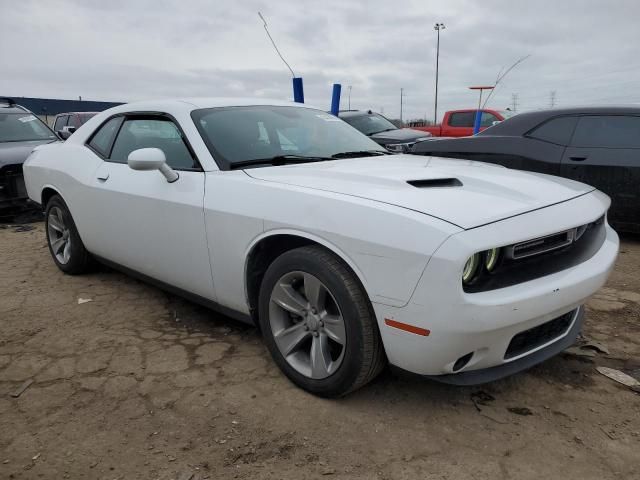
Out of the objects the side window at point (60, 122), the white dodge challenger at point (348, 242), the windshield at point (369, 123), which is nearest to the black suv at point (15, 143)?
the white dodge challenger at point (348, 242)

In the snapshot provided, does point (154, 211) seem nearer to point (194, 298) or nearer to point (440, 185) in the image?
point (194, 298)

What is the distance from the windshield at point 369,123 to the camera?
11047 mm

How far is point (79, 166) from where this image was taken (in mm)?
3920

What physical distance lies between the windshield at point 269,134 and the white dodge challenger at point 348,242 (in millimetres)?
13

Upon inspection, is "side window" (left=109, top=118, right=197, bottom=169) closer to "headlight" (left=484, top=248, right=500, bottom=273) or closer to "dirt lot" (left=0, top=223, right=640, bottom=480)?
"dirt lot" (left=0, top=223, right=640, bottom=480)

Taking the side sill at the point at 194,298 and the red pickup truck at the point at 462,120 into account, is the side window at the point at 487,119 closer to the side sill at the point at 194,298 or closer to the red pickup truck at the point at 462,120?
the red pickup truck at the point at 462,120

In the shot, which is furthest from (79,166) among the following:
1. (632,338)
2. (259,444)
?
(632,338)

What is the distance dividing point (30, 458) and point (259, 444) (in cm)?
93

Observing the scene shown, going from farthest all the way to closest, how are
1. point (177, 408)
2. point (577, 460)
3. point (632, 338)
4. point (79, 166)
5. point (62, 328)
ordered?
point (79, 166)
point (62, 328)
point (632, 338)
point (177, 408)
point (577, 460)

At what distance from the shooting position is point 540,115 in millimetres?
5430

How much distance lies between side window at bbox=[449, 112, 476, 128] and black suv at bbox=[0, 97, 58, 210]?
899cm

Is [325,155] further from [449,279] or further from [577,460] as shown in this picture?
[577,460]

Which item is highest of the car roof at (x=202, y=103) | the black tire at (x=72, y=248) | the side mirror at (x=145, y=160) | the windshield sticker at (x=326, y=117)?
the car roof at (x=202, y=103)

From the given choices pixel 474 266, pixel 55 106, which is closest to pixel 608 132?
pixel 474 266
